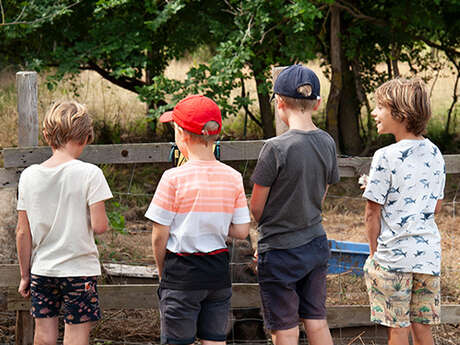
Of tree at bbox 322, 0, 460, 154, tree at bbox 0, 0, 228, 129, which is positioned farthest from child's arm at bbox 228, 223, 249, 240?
tree at bbox 322, 0, 460, 154

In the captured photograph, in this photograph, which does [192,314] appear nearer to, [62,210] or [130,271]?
[62,210]

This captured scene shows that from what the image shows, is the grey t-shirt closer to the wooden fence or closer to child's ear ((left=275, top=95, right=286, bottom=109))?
child's ear ((left=275, top=95, right=286, bottom=109))

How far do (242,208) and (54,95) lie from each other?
880 cm

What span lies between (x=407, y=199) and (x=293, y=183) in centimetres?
55

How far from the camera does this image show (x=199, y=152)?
2.75m

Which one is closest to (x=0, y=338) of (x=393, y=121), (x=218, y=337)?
(x=218, y=337)

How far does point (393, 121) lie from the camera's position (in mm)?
2947

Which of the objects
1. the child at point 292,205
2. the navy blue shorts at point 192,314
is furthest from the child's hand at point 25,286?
the child at point 292,205

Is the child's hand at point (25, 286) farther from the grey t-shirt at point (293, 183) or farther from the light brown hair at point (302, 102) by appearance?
the light brown hair at point (302, 102)

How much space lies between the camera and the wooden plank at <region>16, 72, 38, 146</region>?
3.73 meters

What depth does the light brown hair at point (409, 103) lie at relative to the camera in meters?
2.90

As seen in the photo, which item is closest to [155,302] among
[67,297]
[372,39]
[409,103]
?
[67,297]

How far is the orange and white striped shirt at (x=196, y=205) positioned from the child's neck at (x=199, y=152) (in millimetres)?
26

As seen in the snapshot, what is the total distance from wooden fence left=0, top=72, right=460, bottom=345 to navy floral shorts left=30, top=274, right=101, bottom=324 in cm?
90
